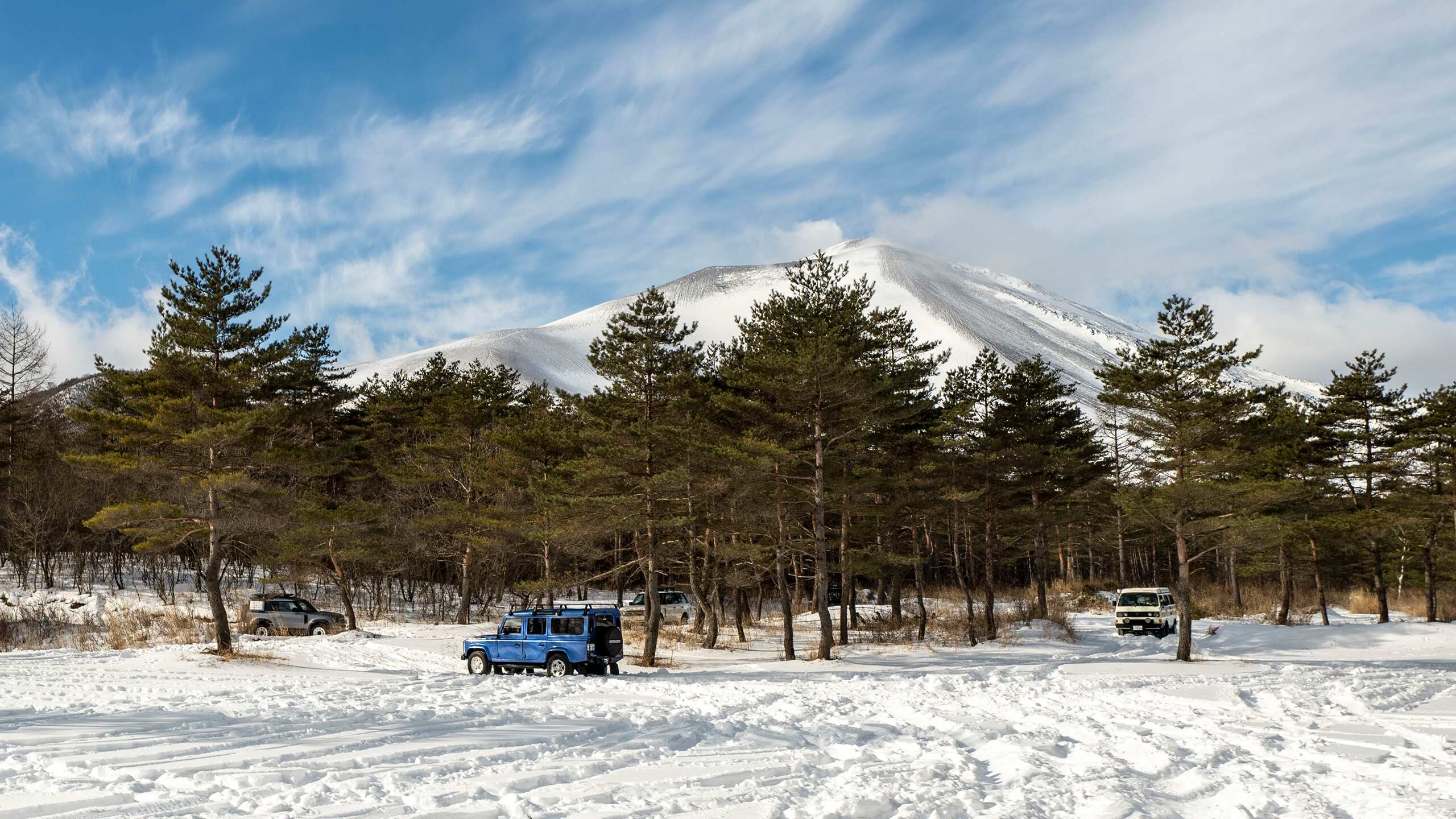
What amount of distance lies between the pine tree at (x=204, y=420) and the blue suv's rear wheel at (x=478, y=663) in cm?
710

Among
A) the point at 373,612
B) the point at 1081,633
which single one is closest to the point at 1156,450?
the point at 1081,633

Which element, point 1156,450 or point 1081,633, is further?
point 1081,633

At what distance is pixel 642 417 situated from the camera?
1035 inches

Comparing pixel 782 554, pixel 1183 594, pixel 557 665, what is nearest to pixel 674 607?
pixel 782 554

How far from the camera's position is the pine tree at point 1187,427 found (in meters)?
23.8

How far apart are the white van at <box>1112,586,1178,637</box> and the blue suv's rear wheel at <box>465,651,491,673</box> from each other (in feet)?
80.7

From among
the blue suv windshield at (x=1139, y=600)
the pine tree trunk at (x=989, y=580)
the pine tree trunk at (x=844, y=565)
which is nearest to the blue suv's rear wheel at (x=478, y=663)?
the pine tree trunk at (x=844, y=565)

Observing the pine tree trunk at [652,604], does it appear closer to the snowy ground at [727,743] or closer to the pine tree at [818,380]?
the pine tree at [818,380]

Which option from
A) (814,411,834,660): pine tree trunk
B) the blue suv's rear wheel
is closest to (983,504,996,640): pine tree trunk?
(814,411,834,660): pine tree trunk

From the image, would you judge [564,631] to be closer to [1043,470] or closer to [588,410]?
[588,410]

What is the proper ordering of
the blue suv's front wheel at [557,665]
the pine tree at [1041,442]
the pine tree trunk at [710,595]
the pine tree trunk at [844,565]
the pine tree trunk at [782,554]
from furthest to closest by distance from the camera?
the pine tree at [1041,442] < the pine tree trunk at [710,595] < the pine tree trunk at [844,565] < the pine tree trunk at [782,554] < the blue suv's front wheel at [557,665]

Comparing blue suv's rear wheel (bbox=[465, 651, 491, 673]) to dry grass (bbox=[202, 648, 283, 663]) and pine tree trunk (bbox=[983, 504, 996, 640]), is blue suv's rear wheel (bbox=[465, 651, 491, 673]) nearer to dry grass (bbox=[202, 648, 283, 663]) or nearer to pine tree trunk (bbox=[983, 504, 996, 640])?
dry grass (bbox=[202, 648, 283, 663])

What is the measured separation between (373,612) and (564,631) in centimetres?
2561

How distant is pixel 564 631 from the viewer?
20516 mm
